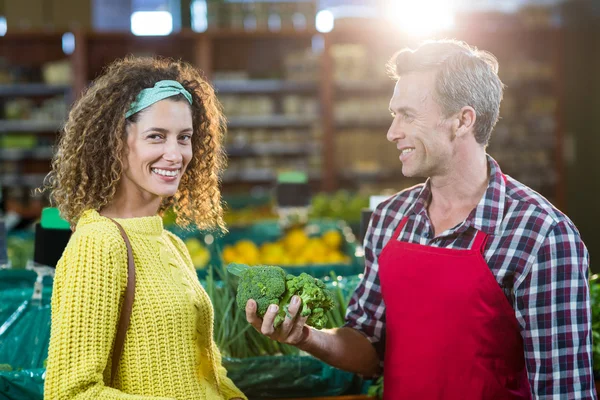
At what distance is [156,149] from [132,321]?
339 millimetres

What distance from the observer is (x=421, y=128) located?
1.65 metres

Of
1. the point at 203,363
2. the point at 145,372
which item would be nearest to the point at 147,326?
the point at 145,372

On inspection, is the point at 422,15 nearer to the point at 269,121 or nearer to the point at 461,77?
the point at 269,121

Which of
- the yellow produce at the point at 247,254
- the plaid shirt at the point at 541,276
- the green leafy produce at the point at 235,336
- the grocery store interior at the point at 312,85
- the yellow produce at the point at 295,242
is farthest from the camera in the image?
the grocery store interior at the point at 312,85

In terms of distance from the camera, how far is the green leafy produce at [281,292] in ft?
4.47

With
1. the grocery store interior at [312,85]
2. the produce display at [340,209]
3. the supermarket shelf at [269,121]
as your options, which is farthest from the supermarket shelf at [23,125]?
the produce display at [340,209]

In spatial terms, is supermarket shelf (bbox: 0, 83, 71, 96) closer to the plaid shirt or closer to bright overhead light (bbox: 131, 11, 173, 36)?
bright overhead light (bbox: 131, 11, 173, 36)

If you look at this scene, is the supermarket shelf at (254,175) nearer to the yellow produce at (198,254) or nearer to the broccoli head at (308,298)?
the yellow produce at (198,254)

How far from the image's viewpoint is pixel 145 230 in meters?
1.40

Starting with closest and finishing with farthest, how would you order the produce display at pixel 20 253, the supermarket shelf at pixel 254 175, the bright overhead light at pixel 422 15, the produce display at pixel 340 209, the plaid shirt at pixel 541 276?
the plaid shirt at pixel 541 276 < the produce display at pixel 20 253 < the produce display at pixel 340 209 < the supermarket shelf at pixel 254 175 < the bright overhead light at pixel 422 15

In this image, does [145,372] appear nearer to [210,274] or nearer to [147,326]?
[147,326]

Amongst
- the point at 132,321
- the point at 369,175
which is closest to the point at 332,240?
the point at 132,321

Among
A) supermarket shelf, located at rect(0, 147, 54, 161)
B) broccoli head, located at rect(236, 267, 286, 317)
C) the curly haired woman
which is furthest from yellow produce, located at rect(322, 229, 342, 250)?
supermarket shelf, located at rect(0, 147, 54, 161)

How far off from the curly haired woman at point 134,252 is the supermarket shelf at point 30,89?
5864 mm
